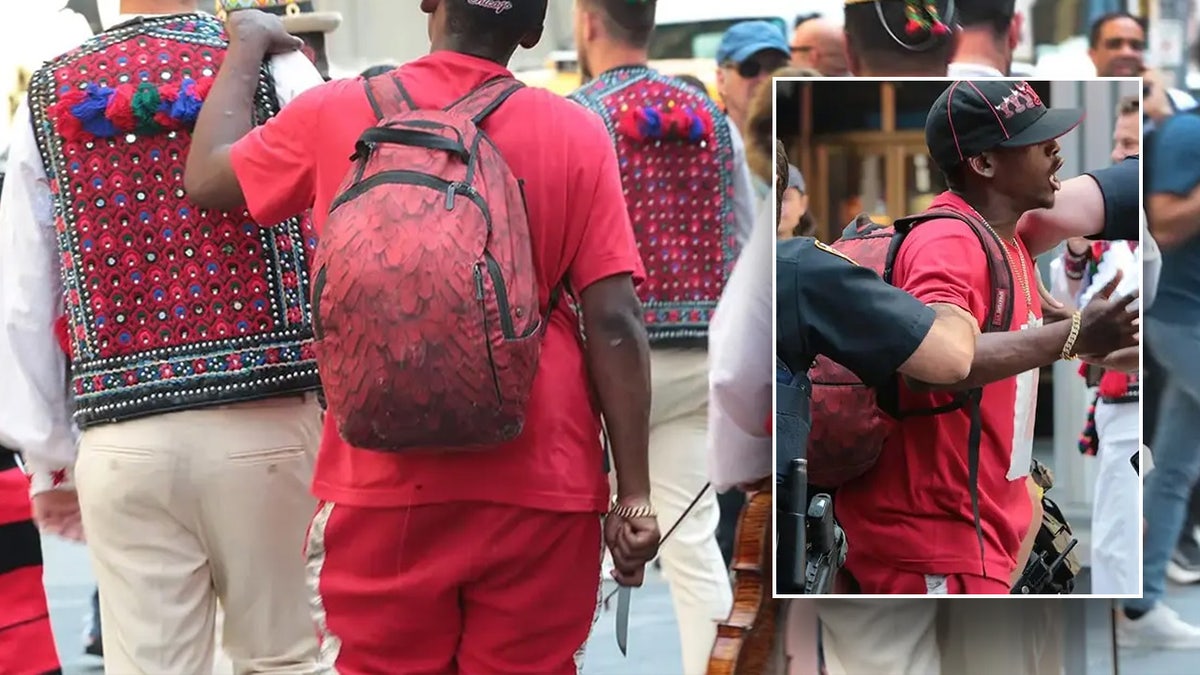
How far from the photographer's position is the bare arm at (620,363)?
2.67 meters

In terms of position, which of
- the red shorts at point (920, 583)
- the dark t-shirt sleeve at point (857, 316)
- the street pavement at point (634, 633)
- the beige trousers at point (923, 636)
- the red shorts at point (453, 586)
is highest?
the dark t-shirt sleeve at point (857, 316)

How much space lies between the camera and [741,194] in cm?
435

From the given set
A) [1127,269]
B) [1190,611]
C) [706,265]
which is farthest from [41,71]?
[1190,611]

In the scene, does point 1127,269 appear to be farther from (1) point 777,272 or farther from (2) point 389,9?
(2) point 389,9

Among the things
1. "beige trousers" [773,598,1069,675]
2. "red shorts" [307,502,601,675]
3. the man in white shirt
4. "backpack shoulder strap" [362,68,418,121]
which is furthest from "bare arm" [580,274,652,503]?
"beige trousers" [773,598,1069,675]

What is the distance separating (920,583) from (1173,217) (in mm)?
944

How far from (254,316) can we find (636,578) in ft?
2.91

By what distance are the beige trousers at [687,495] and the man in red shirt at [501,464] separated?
1.53m

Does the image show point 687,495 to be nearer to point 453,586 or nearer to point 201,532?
point 201,532

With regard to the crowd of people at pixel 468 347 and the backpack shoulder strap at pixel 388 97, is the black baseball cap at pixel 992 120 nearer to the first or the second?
the crowd of people at pixel 468 347

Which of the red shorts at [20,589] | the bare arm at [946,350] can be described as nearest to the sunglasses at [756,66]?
the bare arm at [946,350]

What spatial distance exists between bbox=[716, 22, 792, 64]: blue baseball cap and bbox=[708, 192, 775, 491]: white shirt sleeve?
0.98 meters

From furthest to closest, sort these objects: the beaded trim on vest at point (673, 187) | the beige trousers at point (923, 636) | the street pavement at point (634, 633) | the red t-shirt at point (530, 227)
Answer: the beaded trim on vest at point (673, 187)
the street pavement at point (634, 633)
the beige trousers at point (923, 636)
the red t-shirt at point (530, 227)

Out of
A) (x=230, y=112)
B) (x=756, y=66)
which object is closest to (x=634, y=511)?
(x=230, y=112)
